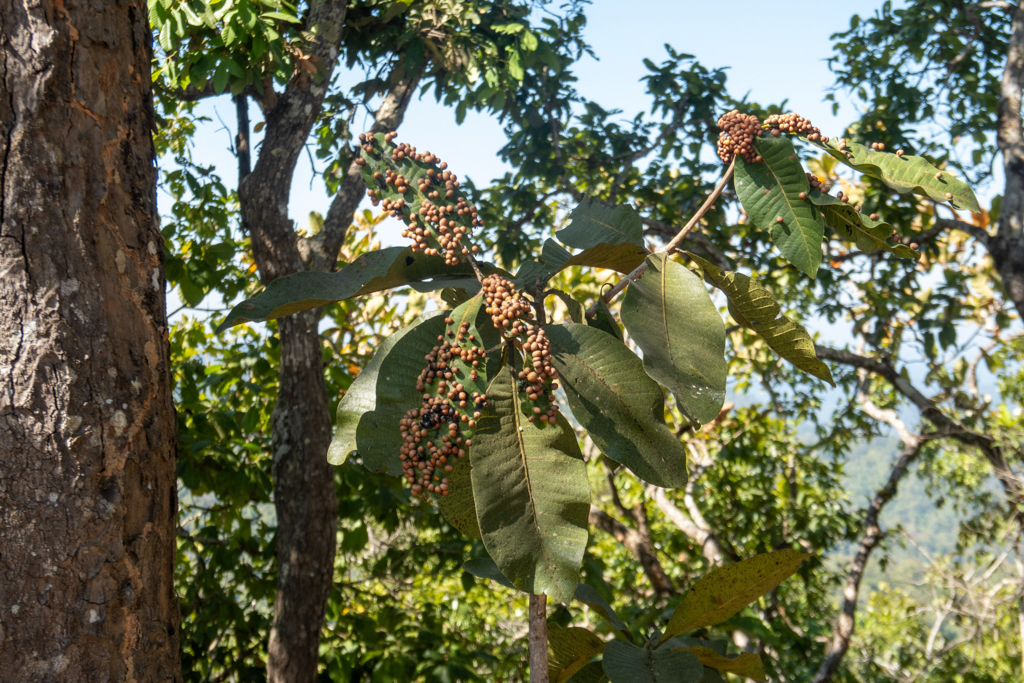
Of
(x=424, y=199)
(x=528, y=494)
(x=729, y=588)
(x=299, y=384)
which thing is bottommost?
(x=729, y=588)

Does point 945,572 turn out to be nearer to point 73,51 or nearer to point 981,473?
point 981,473

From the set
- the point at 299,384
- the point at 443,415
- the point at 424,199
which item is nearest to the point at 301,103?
the point at 299,384

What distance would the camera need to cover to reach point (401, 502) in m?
2.83

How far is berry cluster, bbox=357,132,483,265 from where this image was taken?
1012mm

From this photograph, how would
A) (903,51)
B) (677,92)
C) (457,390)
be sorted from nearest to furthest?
1. (457,390)
2. (677,92)
3. (903,51)

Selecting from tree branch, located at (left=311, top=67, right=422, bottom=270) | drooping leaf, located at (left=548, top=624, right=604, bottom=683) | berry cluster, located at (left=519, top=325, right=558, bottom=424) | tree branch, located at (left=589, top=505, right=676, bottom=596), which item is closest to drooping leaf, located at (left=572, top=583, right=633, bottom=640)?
drooping leaf, located at (left=548, top=624, right=604, bottom=683)

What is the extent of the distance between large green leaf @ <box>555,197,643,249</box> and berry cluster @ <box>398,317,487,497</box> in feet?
0.73

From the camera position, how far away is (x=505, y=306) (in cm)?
88

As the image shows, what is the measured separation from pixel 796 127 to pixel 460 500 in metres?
0.76

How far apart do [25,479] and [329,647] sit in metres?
1.76

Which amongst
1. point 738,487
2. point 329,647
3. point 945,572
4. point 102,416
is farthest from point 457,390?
point 945,572

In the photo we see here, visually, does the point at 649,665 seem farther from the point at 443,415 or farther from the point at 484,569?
the point at 443,415

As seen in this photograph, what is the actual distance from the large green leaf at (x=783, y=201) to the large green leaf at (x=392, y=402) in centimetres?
54

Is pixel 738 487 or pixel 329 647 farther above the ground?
pixel 738 487
